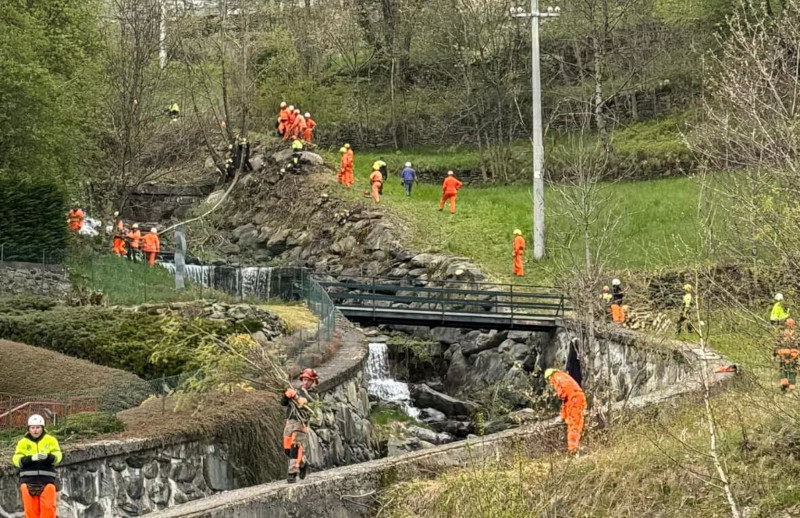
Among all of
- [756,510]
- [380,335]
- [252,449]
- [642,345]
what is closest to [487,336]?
[380,335]

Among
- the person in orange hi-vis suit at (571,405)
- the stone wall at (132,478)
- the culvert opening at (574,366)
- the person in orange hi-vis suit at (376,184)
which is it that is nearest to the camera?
the stone wall at (132,478)

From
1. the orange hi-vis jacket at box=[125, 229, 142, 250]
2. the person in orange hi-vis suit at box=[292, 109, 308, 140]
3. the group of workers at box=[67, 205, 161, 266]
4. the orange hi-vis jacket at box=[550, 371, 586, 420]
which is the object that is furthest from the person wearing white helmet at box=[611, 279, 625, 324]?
the person in orange hi-vis suit at box=[292, 109, 308, 140]

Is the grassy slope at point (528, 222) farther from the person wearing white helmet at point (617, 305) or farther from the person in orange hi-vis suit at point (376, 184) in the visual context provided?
the person wearing white helmet at point (617, 305)

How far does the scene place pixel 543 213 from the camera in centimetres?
3500

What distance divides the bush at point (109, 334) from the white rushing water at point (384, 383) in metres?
7.96

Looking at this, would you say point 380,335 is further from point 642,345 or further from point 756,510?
point 756,510

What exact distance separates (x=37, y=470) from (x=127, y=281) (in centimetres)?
1585

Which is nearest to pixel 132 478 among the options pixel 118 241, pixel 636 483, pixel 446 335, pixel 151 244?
pixel 636 483

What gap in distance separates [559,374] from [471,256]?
66.9ft

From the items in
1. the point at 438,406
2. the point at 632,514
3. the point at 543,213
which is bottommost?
the point at 438,406

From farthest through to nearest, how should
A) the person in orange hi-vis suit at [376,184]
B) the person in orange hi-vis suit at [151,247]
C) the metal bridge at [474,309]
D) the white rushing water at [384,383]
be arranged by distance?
1. the person in orange hi-vis suit at [376,184]
2. the person in orange hi-vis suit at [151,247]
3. the metal bridge at [474,309]
4. the white rushing water at [384,383]

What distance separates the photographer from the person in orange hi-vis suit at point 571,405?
1504 cm

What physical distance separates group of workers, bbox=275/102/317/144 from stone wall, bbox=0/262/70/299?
16.7 metres

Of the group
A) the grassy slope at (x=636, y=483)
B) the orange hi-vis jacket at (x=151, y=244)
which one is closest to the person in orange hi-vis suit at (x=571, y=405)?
the grassy slope at (x=636, y=483)
